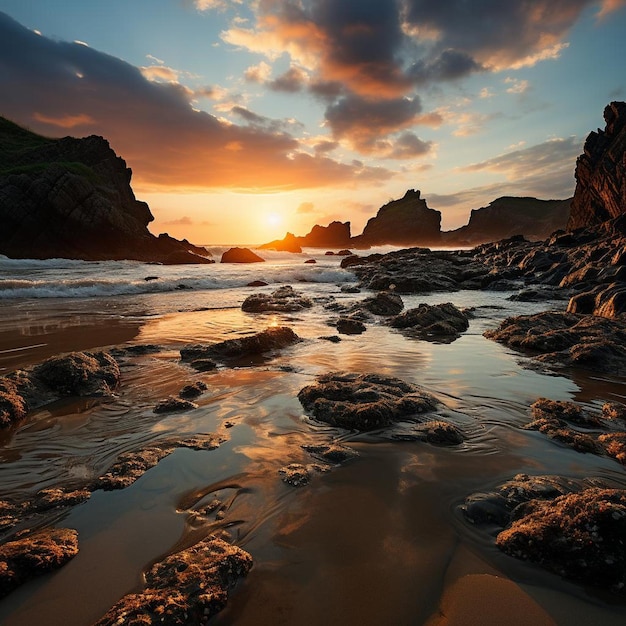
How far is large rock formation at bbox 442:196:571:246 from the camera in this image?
160 m

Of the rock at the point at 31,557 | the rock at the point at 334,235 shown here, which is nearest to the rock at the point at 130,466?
the rock at the point at 31,557

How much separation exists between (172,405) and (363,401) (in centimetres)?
234

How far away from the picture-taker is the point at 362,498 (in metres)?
2.79

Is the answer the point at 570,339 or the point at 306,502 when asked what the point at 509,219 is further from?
the point at 306,502

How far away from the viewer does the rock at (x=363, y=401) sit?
4043 mm

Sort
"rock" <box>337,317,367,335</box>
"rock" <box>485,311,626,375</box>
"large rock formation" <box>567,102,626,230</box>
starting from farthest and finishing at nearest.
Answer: "large rock formation" <box>567,102,626,230</box> < "rock" <box>337,317,367,335</box> < "rock" <box>485,311,626,375</box>

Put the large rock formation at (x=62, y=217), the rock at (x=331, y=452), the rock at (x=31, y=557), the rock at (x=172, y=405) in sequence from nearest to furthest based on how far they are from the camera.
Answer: the rock at (x=31, y=557) < the rock at (x=331, y=452) < the rock at (x=172, y=405) < the large rock formation at (x=62, y=217)

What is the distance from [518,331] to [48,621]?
28.4ft

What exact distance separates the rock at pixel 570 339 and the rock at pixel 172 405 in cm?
597

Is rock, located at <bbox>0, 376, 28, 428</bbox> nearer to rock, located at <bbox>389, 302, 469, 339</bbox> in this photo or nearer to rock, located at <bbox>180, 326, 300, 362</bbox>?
rock, located at <bbox>180, 326, 300, 362</bbox>

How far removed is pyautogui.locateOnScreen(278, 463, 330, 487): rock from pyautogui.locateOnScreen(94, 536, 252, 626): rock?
83 cm

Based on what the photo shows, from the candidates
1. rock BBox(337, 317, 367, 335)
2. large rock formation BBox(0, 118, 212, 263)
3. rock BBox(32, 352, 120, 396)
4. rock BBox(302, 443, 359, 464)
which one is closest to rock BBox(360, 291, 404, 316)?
rock BBox(337, 317, 367, 335)

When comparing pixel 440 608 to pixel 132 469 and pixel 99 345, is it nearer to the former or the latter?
pixel 132 469

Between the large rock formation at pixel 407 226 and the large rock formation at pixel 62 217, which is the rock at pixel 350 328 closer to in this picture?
the large rock formation at pixel 62 217
